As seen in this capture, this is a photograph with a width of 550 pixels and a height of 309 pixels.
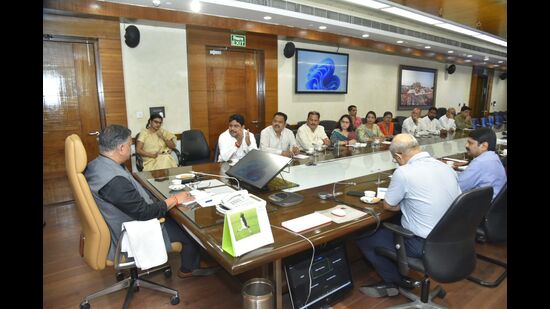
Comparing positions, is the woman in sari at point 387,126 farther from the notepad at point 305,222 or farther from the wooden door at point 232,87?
the notepad at point 305,222

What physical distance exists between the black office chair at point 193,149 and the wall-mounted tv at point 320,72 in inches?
100

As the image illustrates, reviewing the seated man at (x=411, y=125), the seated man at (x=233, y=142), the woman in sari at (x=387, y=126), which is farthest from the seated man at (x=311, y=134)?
the seated man at (x=411, y=125)

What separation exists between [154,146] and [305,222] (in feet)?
9.83

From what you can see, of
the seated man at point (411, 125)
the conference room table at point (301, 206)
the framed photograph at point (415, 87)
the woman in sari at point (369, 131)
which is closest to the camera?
the conference room table at point (301, 206)

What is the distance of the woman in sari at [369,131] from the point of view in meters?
5.02

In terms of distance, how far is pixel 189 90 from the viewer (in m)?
4.84

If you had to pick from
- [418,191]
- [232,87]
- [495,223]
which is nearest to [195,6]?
[232,87]

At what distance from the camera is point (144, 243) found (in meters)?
1.79

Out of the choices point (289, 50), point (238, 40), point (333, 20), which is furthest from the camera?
point (289, 50)

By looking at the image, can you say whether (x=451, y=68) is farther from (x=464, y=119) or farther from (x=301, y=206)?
(x=301, y=206)

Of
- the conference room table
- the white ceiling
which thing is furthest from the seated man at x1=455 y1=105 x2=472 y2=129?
the conference room table

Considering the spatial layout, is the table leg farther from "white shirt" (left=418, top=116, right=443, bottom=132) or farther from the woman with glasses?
"white shirt" (left=418, top=116, right=443, bottom=132)

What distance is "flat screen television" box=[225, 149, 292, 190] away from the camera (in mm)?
2260
